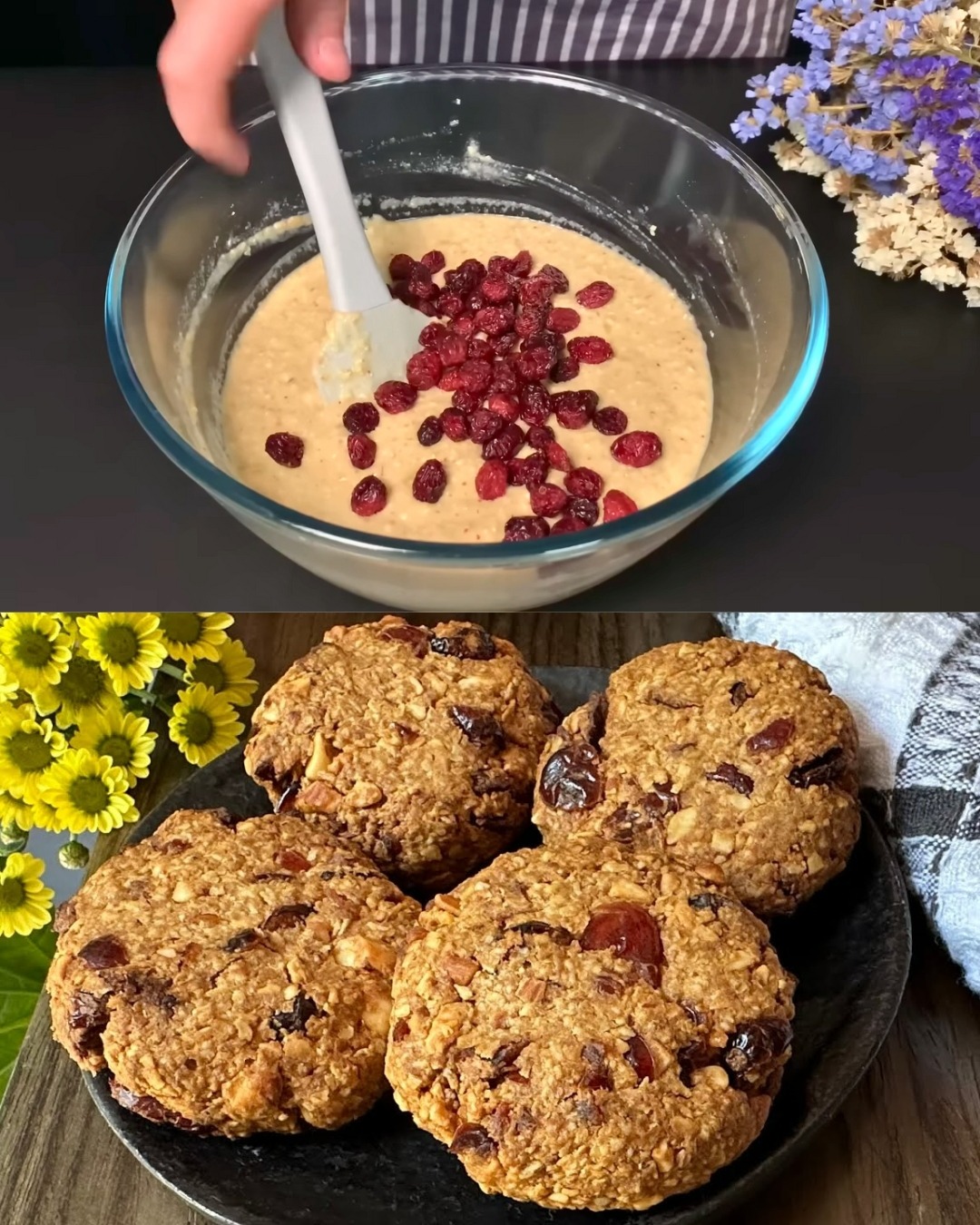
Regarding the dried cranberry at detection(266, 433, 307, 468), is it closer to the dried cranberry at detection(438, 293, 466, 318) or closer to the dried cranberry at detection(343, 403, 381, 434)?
the dried cranberry at detection(343, 403, 381, 434)

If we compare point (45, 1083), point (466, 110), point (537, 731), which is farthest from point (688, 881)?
point (466, 110)

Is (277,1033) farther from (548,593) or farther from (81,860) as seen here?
(81,860)

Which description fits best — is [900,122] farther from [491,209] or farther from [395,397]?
[395,397]

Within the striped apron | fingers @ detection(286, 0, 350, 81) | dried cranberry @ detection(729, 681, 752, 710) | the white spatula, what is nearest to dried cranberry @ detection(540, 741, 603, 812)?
dried cranberry @ detection(729, 681, 752, 710)

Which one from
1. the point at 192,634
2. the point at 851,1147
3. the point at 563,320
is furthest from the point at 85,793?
the point at 851,1147

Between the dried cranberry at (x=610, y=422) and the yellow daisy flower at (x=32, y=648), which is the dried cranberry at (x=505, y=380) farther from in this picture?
the yellow daisy flower at (x=32, y=648)

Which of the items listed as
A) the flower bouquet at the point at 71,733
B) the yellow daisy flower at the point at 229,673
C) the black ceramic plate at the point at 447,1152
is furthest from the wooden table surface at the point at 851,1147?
the yellow daisy flower at the point at 229,673
